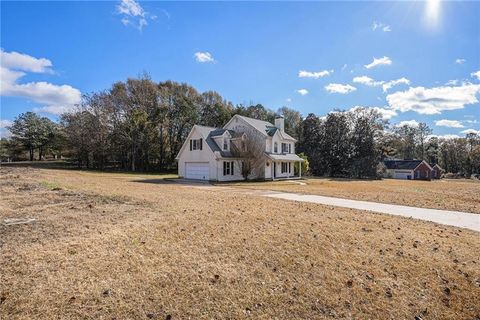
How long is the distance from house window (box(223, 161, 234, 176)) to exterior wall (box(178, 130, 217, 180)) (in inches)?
46.0

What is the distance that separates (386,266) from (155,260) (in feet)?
14.2

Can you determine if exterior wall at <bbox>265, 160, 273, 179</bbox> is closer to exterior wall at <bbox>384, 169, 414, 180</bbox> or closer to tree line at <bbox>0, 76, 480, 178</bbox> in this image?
tree line at <bbox>0, 76, 480, 178</bbox>

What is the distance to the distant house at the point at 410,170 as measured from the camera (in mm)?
59156

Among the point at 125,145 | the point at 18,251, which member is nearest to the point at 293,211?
the point at 18,251

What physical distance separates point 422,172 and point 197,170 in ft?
171

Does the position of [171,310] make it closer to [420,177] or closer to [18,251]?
[18,251]

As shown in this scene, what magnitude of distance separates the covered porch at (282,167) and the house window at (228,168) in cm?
398

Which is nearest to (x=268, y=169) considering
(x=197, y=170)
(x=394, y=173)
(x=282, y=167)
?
(x=282, y=167)

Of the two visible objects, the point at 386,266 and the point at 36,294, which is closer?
the point at 36,294

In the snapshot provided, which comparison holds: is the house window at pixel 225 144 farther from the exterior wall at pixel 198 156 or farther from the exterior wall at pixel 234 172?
the exterior wall at pixel 198 156

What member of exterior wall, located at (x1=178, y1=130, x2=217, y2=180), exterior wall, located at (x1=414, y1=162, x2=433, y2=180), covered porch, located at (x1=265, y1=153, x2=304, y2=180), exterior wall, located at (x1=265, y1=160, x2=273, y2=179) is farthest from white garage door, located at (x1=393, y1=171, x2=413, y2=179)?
exterior wall, located at (x1=178, y1=130, x2=217, y2=180)

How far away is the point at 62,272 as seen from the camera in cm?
452

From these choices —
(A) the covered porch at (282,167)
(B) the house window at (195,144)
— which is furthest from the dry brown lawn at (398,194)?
(B) the house window at (195,144)

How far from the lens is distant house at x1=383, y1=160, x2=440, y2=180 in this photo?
194 ft
